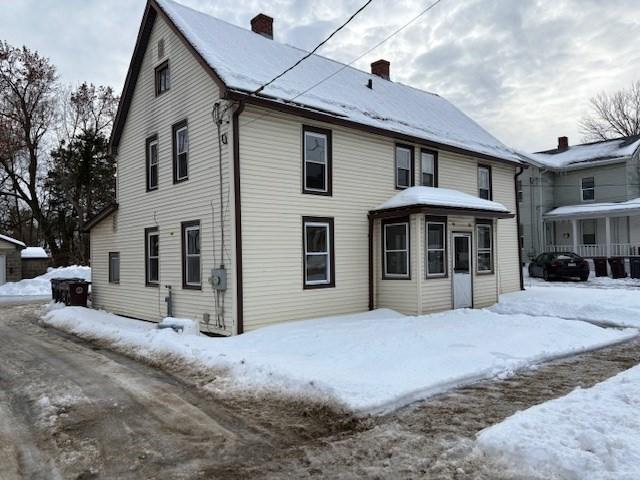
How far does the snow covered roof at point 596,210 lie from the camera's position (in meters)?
26.4

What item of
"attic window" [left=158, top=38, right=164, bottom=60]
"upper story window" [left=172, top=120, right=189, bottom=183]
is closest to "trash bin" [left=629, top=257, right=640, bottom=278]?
"upper story window" [left=172, top=120, right=189, bottom=183]

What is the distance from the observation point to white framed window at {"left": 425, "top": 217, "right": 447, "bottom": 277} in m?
13.1

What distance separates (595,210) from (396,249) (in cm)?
1961

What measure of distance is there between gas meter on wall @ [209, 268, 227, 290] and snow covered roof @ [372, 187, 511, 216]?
15.6 ft

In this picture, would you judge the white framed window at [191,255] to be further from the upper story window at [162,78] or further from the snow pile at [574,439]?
the snow pile at [574,439]

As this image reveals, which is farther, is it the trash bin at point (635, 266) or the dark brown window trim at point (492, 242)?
the trash bin at point (635, 266)

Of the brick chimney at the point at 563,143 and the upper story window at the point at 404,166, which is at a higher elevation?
the brick chimney at the point at 563,143

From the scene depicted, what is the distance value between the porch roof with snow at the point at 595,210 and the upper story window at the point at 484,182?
1276 centimetres

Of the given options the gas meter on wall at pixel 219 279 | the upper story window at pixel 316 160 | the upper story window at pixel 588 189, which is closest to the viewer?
the gas meter on wall at pixel 219 279

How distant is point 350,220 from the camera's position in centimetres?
1308

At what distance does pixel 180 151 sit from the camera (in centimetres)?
1273

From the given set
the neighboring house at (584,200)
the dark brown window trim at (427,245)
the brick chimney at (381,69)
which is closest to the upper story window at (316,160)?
the dark brown window trim at (427,245)

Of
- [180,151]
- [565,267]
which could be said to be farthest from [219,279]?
[565,267]

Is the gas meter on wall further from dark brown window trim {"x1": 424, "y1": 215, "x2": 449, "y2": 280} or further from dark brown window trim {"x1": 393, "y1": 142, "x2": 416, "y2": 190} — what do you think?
dark brown window trim {"x1": 393, "y1": 142, "x2": 416, "y2": 190}
